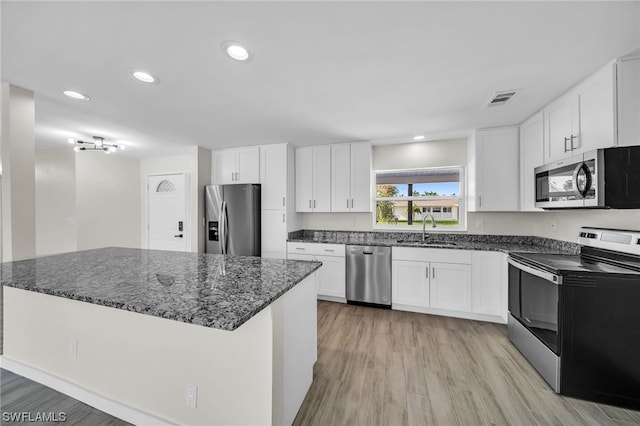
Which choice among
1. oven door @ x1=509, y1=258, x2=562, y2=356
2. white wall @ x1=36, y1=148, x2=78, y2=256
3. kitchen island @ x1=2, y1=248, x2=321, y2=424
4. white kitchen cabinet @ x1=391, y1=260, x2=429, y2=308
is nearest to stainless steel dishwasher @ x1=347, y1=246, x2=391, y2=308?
white kitchen cabinet @ x1=391, y1=260, x2=429, y2=308

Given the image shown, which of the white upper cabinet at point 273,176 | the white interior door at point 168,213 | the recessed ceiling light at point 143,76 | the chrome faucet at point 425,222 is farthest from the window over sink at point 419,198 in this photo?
the white interior door at point 168,213

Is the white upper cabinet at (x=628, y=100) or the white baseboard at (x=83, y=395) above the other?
the white upper cabinet at (x=628, y=100)

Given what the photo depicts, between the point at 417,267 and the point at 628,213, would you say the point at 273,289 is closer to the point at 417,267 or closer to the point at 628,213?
the point at 417,267

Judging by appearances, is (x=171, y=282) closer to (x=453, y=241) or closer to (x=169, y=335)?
(x=169, y=335)

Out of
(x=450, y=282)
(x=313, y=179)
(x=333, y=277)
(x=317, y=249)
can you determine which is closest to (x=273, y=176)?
(x=313, y=179)

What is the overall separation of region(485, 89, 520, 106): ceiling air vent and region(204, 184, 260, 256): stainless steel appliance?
3128mm

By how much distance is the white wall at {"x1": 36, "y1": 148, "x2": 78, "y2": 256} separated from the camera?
4258 mm

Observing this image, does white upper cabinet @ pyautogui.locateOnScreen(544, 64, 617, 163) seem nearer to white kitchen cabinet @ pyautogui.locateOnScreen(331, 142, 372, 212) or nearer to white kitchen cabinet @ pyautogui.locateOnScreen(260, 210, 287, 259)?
white kitchen cabinet @ pyautogui.locateOnScreen(331, 142, 372, 212)

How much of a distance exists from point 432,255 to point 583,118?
1.85 m

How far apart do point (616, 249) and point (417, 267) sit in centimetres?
169

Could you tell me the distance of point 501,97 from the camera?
7.36 ft

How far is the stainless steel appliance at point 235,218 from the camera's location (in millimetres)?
3801

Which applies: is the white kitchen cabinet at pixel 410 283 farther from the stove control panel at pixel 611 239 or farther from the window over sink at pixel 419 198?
the stove control panel at pixel 611 239

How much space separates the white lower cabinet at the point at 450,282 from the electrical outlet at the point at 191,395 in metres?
2.54
